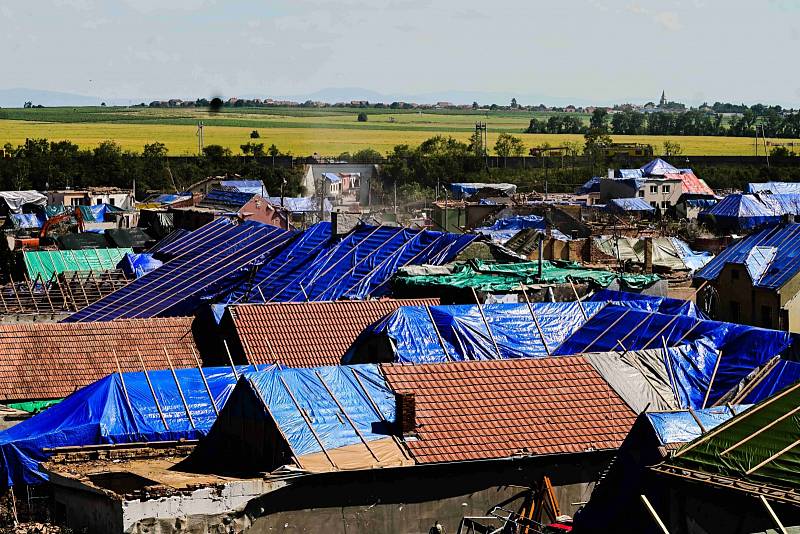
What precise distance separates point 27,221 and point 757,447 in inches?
2562

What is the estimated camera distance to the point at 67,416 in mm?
24844

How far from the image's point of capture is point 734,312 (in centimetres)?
3625

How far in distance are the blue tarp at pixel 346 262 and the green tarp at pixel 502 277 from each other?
939 millimetres

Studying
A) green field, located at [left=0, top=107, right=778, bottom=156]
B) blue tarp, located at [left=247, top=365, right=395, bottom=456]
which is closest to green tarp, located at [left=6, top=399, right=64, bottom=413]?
blue tarp, located at [left=247, top=365, right=395, bottom=456]

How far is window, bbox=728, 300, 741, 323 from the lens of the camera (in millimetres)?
36031

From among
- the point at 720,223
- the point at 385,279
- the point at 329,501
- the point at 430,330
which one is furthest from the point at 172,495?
the point at 720,223

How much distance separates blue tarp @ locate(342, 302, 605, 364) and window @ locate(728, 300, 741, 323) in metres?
7.75

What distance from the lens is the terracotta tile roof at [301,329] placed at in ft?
94.7

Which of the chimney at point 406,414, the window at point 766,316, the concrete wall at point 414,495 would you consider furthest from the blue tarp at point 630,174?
the chimney at point 406,414

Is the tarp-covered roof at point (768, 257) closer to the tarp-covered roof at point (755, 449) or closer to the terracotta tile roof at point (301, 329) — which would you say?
the terracotta tile roof at point (301, 329)

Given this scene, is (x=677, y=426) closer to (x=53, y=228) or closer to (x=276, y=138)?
(x=53, y=228)

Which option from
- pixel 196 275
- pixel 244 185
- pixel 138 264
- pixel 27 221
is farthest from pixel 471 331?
pixel 244 185

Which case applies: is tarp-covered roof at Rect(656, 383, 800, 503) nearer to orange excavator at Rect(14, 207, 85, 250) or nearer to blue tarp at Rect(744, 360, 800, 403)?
blue tarp at Rect(744, 360, 800, 403)

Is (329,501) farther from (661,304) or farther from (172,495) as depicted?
(661,304)
